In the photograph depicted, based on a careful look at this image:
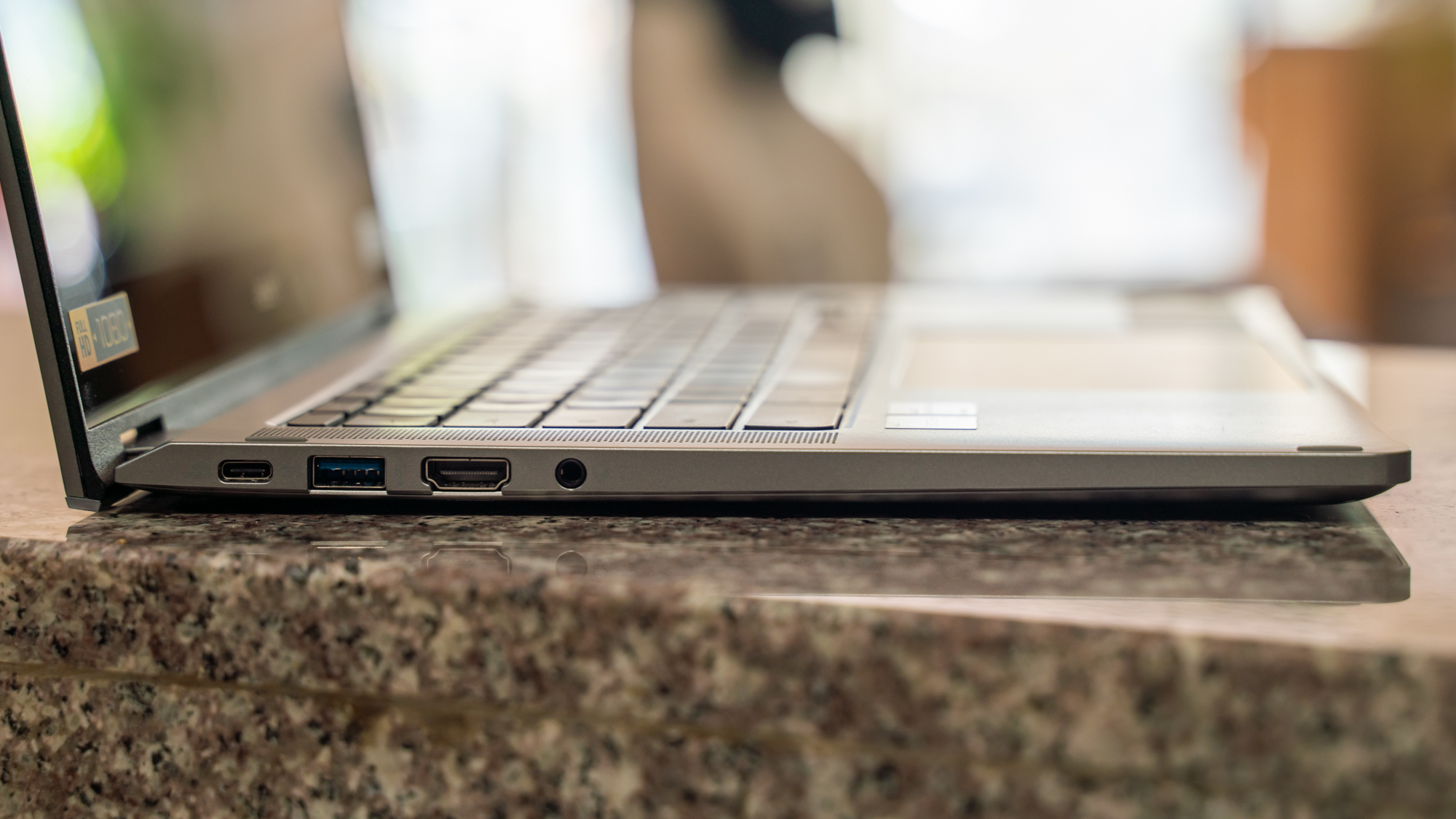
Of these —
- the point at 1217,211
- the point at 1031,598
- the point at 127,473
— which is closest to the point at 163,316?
the point at 127,473

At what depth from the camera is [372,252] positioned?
2.47 feet

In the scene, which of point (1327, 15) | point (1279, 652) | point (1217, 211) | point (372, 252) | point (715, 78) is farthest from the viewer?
point (1217, 211)

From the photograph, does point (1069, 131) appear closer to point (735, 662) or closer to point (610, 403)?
point (610, 403)

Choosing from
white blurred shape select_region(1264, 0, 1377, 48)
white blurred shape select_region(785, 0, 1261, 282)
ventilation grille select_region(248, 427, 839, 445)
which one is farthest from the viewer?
white blurred shape select_region(785, 0, 1261, 282)

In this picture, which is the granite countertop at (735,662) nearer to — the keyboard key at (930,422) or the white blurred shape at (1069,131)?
the keyboard key at (930,422)

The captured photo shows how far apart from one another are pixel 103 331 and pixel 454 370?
→ 0.52 ft

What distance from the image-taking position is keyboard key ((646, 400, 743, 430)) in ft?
1.36

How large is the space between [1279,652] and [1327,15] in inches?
74.8

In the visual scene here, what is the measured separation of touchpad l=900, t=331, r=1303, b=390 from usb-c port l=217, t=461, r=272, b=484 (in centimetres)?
27

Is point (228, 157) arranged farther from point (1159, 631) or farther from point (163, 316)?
point (1159, 631)

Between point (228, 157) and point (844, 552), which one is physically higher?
point (228, 157)

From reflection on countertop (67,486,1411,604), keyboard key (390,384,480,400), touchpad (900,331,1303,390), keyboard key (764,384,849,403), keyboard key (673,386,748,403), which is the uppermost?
keyboard key (390,384,480,400)

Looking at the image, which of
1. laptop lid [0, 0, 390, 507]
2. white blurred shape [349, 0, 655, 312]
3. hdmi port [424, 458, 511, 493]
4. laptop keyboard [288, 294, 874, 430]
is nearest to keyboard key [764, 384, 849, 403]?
laptop keyboard [288, 294, 874, 430]

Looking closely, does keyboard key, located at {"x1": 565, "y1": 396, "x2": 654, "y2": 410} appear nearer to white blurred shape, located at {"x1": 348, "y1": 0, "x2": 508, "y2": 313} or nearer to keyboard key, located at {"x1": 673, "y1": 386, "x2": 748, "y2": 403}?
keyboard key, located at {"x1": 673, "y1": 386, "x2": 748, "y2": 403}
